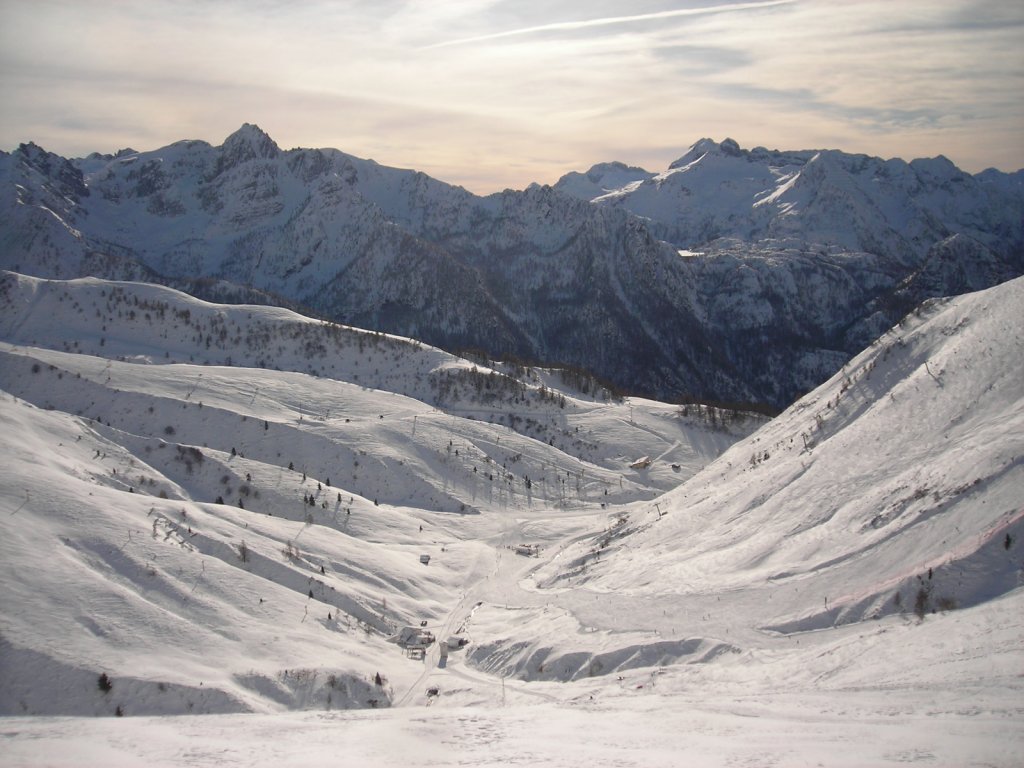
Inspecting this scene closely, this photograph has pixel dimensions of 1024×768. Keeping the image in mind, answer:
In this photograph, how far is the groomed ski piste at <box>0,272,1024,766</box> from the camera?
17.9m

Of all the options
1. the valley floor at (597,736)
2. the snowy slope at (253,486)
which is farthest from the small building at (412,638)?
the valley floor at (597,736)

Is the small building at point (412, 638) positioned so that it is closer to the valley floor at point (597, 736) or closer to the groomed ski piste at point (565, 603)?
the groomed ski piste at point (565, 603)

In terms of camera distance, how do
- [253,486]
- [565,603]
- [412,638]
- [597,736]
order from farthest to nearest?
[253,486]
[565,603]
[412,638]
[597,736]

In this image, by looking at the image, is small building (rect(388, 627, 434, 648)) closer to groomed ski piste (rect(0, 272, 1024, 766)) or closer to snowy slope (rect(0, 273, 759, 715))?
groomed ski piste (rect(0, 272, 1024, 766))

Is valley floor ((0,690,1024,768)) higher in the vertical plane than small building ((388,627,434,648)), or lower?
higher

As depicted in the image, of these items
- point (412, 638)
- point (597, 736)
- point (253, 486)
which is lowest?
point (412, 638)

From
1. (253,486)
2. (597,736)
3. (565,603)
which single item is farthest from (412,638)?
(253,486)

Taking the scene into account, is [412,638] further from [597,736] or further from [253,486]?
[253,486]

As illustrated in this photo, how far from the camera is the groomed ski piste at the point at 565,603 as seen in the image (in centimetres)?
1791

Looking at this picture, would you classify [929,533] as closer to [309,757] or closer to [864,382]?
[864,382]

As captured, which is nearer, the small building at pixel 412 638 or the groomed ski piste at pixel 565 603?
the groomed ski piste at pixel 565 603

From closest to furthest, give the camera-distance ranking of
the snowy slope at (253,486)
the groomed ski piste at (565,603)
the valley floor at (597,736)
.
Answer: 1. the valley floor at (597,736)
2. the groomed ski piste at (565,603)
3. the snowy slope at (253,486)

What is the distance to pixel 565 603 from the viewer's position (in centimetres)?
3578

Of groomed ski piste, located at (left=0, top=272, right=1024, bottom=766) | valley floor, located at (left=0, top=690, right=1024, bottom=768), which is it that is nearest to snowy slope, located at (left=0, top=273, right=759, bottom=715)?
groomed ski piste, located at (left=0, top=272, right=1024, bottom=766)
